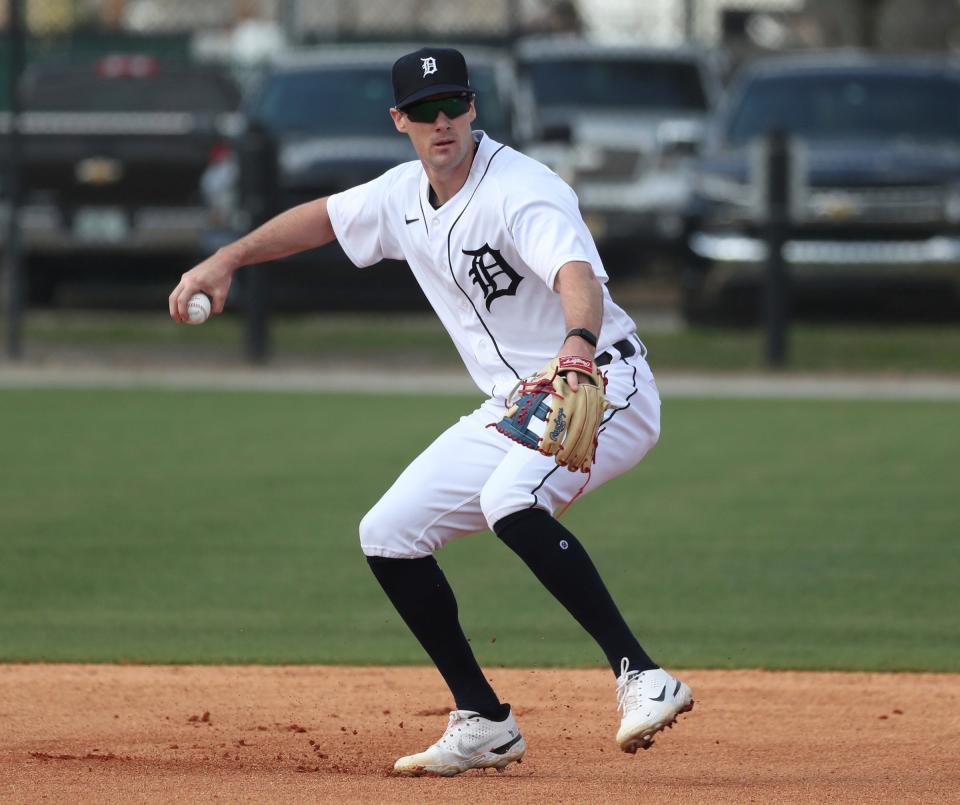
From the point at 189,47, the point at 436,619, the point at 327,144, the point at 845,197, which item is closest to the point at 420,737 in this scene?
the point at 436,619

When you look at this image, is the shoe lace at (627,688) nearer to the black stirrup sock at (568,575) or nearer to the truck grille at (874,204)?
the black stirrup sock at (568,575)

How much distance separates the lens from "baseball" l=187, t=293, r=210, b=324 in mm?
4844

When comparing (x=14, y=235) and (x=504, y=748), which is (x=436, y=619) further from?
(x=14, y=235)

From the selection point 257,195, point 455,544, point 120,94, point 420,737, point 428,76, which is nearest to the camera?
point 428,76

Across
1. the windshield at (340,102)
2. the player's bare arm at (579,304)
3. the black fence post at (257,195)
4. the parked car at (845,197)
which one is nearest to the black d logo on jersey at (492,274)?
the player's bare arm at (579,304)

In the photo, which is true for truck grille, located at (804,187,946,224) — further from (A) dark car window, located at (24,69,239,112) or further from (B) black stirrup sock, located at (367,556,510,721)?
(B) black stirrup sock, located at (367,556,510,721)

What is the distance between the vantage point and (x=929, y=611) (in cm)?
692

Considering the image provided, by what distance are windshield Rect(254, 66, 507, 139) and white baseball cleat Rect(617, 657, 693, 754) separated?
11.4 meters

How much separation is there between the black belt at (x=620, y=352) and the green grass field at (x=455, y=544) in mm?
1696

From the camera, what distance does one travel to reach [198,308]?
4844mm

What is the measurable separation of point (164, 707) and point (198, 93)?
12.7m

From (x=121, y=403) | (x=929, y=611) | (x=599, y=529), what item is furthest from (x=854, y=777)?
(x=121, y=403)

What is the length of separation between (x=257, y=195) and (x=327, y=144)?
1.51m

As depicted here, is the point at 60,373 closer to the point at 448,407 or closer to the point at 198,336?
the point at 198,336
